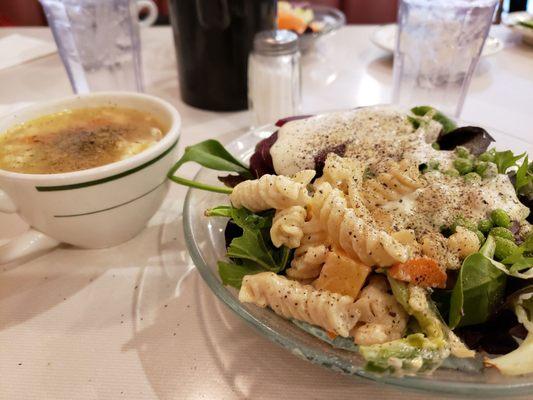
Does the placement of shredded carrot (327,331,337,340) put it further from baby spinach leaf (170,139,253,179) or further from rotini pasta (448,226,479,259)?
baby spinach leaf (170,139,253,179)

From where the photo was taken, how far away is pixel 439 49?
1497 millimetres

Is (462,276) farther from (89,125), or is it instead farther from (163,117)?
(89,125)

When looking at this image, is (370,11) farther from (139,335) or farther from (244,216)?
(139,335)

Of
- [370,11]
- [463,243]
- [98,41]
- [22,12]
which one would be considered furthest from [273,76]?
[22,12]

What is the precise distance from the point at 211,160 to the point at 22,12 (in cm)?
299

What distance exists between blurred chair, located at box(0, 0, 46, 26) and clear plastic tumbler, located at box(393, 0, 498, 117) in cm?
270

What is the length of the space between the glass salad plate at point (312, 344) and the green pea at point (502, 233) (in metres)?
0.24

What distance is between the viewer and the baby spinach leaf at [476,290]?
0.72m

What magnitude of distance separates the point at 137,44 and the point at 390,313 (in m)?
1.36

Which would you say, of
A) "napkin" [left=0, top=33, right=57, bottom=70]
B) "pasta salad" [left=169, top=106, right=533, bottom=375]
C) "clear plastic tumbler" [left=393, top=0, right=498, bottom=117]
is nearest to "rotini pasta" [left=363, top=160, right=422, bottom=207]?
"pasta salad" [left=169, top=106, right=533, bottom=375]

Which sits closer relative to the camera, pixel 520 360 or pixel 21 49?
pixel 520 360

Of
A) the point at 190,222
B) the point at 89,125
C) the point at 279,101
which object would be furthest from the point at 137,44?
the point at 190,222

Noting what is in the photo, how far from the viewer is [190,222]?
881 mm

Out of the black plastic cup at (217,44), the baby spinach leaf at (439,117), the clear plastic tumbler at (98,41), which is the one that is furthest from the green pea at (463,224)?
the clear plastic tumbler at (98,41)
